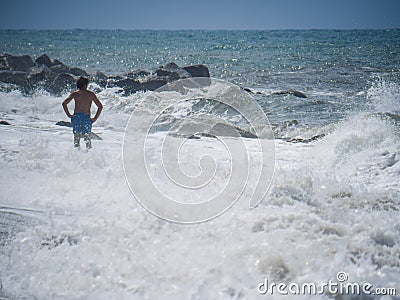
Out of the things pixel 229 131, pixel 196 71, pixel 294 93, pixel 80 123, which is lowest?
pixel 80 123

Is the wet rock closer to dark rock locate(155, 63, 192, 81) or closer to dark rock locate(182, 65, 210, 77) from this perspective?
dark rock locate(155, 63, 192, 81)

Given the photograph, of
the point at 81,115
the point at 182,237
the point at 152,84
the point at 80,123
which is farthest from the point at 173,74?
the point at 182,237

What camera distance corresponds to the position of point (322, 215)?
439 centimetres

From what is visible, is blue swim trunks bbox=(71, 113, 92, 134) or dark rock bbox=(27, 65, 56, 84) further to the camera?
dark rock bbox=(27, 65, 56, 84)

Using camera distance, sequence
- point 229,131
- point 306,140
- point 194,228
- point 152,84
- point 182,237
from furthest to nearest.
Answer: point 152,84
point 229,131
point 306,140
point 194,228
point 182,237

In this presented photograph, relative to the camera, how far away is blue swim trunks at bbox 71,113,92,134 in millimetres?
7023

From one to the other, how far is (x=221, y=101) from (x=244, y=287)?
11.5 m

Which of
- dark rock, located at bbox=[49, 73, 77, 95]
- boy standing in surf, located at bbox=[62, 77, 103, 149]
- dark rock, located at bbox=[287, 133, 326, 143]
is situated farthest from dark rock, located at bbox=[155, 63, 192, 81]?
boy standing in surf, located at bbox=[62, 77, 103, 149]

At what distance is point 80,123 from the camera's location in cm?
703

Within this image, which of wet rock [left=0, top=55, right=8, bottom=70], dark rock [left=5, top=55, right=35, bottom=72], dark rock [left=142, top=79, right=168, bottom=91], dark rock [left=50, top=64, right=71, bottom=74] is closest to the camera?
dark rock [left=142, top=79, right=168, bottom=91]

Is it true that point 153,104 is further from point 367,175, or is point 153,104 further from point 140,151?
point 367,175

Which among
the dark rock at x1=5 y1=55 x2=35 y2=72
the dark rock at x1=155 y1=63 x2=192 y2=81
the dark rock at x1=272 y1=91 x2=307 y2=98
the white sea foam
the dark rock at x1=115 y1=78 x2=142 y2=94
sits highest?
the dark rock at x1=5 y1=55 x2=35 y2=72

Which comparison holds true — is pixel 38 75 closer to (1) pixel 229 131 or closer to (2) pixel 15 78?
(2) pixel 15 78

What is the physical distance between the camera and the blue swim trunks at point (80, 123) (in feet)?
23.0
